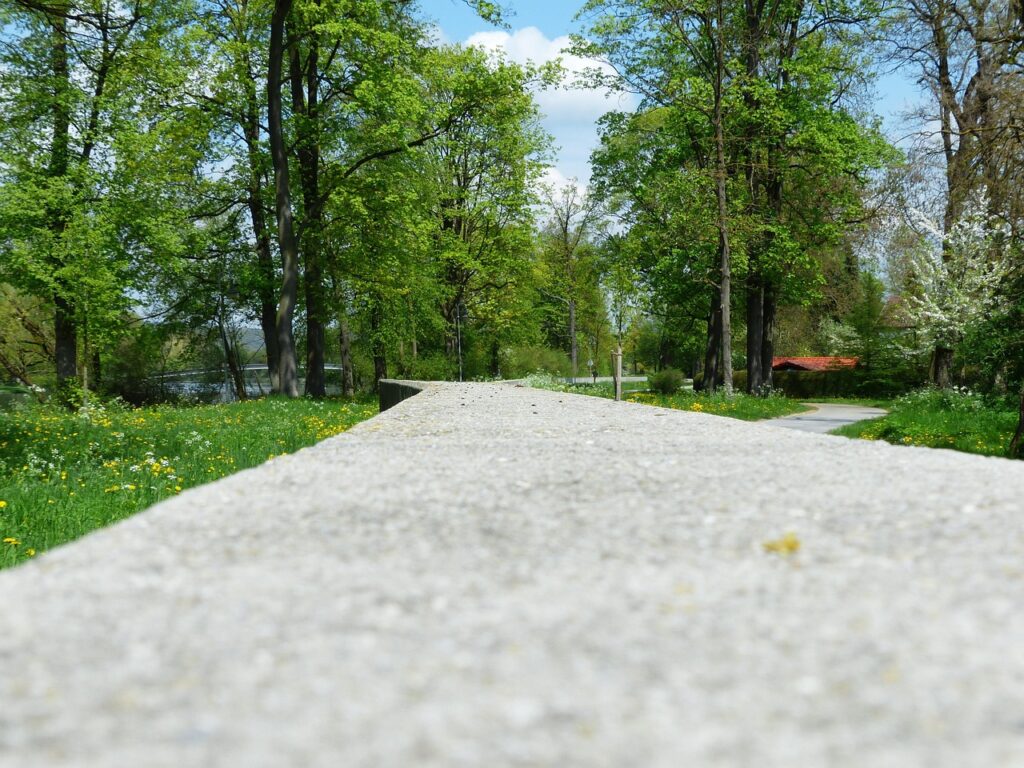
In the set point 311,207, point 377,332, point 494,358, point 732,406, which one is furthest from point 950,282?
point 311,207

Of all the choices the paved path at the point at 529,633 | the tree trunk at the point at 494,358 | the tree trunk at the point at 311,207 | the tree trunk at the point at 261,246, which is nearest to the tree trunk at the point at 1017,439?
the paved path at the point at 529,633

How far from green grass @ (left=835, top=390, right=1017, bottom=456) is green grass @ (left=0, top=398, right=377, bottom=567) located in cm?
885

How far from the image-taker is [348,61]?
70.0ft

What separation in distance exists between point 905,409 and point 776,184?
1145 cm

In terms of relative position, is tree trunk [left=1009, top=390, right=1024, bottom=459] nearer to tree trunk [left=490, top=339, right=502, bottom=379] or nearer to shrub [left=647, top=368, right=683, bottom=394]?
shrub [left=647, top=368, right=683, bottom=394]

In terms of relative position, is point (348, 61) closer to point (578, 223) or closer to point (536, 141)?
point (536, 141)

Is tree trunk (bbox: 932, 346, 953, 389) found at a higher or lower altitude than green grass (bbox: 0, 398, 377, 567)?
higher

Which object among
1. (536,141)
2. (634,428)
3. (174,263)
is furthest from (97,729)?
(536,141)

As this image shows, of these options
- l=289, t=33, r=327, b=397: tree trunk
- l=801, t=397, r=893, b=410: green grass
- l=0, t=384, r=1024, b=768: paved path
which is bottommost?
l=801, t=397, r=893, b=410: green grass

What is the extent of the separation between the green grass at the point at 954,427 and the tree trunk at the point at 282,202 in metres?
13.3

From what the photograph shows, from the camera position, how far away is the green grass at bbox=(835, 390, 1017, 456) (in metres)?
10.6

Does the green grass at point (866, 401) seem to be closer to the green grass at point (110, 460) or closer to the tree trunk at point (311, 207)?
the tree trunk at point (311, 207)

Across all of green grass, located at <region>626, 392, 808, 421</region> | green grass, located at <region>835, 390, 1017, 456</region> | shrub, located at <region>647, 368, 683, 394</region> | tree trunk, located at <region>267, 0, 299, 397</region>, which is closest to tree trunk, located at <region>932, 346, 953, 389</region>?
green grass, located at <region>626, 392, 808, 421</region>

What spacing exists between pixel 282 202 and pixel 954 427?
51.4 ft
